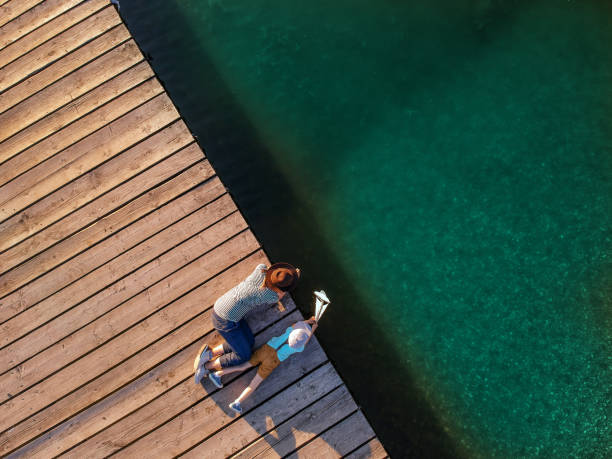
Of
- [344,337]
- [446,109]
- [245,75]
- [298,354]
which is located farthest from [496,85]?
[298,354]

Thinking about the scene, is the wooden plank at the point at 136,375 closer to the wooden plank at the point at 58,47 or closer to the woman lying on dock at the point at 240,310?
the woman lying on dock at the point at 240,310

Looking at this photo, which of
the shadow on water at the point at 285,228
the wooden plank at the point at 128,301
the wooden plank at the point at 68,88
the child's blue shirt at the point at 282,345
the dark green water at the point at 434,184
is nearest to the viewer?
the child's blue shirt at the point at 282,345

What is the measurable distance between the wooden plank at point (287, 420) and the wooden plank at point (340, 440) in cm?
5

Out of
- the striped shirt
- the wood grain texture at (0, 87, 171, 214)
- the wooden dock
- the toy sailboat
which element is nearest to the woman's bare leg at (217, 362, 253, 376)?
the wooden dock

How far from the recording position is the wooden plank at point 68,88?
4.08 metres

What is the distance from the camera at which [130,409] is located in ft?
11.2

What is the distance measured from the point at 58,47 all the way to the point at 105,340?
3.06 meters

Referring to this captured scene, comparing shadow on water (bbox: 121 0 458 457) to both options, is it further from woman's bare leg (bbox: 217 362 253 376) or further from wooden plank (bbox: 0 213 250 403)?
woman's bare leg (bbox: 217 362 253 376)

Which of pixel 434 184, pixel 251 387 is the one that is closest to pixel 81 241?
pixel 251 387

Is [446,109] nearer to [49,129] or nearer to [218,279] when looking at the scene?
[218,279]

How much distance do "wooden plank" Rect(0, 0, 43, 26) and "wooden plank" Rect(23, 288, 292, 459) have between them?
4.05 m

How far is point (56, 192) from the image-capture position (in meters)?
3.86

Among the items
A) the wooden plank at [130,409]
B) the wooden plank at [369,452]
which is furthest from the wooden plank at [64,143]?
the wooden plank at [369,452]

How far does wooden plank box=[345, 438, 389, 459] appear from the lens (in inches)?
129
